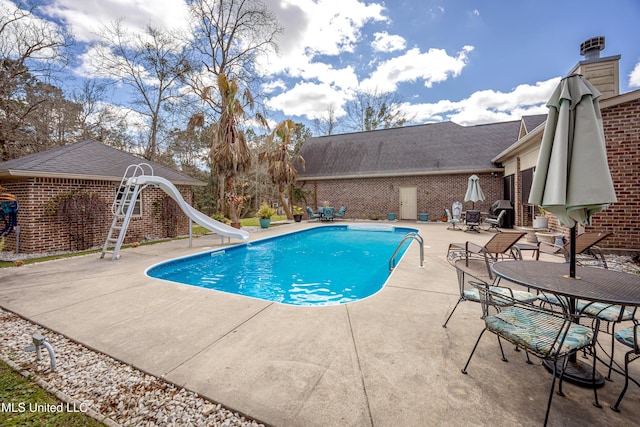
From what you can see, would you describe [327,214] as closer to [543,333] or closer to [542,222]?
[542,222]

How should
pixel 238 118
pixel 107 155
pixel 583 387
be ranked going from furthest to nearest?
pixel 238 118, pixel 107 155, pixel 583 387

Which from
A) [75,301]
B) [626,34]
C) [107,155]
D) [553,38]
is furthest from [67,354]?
[553,38]

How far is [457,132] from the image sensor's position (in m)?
16.7

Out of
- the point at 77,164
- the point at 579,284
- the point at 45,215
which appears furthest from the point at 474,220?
the point at 45,215

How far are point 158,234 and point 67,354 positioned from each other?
8442 millimetres

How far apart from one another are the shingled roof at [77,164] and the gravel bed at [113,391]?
647 centimetres

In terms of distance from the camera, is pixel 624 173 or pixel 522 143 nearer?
pixel 624 173

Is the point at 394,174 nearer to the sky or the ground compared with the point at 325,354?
nearer to the sky

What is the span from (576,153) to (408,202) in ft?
48.0

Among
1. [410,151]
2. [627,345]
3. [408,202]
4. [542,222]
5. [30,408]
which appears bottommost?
[30,408]

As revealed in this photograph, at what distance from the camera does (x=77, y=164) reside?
26.0 feet

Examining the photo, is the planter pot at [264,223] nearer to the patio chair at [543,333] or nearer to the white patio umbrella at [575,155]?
the patio chair at [543,333]

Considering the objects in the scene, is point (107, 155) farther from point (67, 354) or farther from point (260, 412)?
point (260, 412)

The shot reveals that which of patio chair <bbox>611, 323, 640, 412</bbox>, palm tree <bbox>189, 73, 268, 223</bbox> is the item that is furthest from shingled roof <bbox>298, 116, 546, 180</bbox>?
patio chair <bbox>611, 323, 640, 412</bbox>
